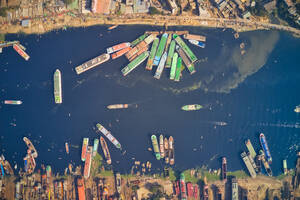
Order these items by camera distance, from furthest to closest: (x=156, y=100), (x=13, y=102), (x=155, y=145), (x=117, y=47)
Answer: (x=13, y=102), (x=156, y=100), (x=117, y=47), (x=155, y=145)

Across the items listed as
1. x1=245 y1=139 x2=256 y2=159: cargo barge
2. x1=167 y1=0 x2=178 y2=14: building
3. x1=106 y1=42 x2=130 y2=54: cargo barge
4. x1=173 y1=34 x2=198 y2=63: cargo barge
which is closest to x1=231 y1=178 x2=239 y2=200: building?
x1=245 y1=139 x2=256 y2=159: cargo barge

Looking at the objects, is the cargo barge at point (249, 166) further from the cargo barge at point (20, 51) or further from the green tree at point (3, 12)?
the green tree at point (3, 12)

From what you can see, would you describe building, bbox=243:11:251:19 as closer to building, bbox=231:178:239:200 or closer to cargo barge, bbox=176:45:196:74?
cargo barge, bbox=176:45:196:74

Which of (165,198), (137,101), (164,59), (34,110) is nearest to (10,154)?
Answer: (34,110)

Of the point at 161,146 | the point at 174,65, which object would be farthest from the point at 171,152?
the point at 174,65

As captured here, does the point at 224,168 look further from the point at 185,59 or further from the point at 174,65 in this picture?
the point at 185,59

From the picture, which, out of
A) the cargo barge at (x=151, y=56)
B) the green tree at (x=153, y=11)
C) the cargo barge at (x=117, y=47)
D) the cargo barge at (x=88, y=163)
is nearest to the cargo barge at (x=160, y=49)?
the cargo barge at (x=151, y=56)

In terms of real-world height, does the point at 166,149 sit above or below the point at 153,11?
below

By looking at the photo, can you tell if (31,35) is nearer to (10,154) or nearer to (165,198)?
(10,154)
